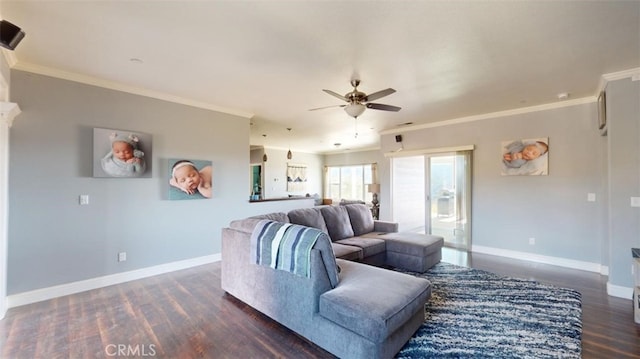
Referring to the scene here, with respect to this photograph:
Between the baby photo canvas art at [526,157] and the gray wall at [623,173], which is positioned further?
the baby photo canvas art at [526,157]

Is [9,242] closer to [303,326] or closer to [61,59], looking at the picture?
[61,59]

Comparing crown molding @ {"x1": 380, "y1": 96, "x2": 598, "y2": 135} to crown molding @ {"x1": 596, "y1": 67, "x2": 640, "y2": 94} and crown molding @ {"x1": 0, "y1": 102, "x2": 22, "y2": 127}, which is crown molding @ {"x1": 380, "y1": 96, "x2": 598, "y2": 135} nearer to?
crown molding @ {"x1": 596, "y1": 67, "x2": 640, "y2": 94}

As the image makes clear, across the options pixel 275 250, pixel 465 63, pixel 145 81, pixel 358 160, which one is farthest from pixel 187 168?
pixel 358 160

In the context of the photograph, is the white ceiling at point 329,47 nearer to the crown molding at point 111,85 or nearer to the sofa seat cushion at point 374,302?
the crown molding at point 111,85

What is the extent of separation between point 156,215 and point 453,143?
18.6ft

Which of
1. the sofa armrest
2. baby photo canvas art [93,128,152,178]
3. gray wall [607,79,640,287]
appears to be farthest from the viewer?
the sofa armrest

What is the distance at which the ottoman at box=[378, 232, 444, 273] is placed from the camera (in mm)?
3979

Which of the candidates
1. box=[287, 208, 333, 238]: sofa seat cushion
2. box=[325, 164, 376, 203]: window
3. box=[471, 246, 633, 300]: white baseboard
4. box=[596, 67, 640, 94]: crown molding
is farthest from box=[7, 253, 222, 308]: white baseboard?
box=[325, 164, 376, 203]: window

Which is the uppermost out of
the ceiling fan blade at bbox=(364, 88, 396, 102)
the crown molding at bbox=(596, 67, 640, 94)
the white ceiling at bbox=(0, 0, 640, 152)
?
the white ceiling at bbox=(0, 0, 640, 152)

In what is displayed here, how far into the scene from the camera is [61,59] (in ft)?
9.83

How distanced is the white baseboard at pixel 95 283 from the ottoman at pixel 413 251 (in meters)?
3.09

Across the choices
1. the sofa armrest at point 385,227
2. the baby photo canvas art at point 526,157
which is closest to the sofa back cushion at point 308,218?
the sofa armrest at point 385,227

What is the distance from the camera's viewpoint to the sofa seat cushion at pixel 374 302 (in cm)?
186

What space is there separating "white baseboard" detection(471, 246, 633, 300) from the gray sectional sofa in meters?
2.79
